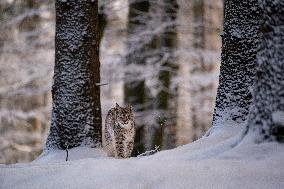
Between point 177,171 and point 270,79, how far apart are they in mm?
901

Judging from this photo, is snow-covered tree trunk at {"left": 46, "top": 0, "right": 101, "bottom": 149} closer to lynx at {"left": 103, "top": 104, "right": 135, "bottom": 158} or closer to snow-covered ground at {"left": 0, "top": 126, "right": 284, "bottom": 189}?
lynx at {"left": 103, "top": 104, "right": 135, "bottom": 158}

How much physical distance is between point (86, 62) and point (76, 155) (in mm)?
1247

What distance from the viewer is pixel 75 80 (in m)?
5.91

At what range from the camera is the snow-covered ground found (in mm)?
2709

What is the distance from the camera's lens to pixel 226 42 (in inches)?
195

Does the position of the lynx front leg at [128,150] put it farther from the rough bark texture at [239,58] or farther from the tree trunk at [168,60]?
the tree trunk at [168,60]

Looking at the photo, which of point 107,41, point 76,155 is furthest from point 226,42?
point 107,41

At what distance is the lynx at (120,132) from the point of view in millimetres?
6332

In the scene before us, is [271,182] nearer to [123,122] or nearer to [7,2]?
[123,122]

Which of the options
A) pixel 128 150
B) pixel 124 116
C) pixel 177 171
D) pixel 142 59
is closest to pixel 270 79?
pixel 177 171

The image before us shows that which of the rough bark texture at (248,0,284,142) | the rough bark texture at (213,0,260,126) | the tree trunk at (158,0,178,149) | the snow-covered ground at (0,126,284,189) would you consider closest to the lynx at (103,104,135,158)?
the rough bark texture at (213,0,260,126)

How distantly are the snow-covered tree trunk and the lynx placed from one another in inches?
17.5

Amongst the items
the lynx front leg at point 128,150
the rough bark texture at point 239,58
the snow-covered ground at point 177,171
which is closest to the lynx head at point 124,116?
the lynx front leg at point 128,150

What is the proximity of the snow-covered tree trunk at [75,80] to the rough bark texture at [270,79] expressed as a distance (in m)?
3.14
